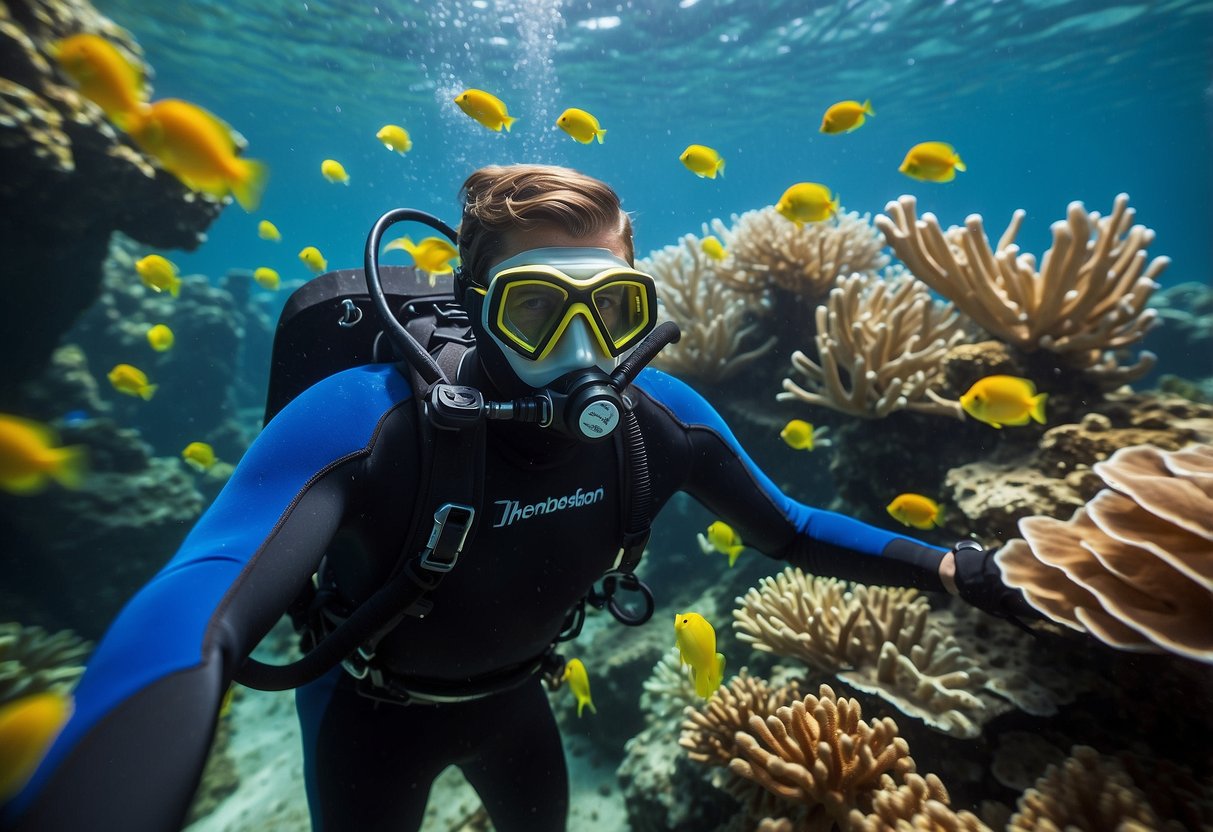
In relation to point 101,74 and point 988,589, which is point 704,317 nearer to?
point 988,589

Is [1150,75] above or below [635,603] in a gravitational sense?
above

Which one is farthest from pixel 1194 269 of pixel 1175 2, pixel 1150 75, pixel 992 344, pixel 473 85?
pixel 992 344

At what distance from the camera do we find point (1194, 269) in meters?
63.9

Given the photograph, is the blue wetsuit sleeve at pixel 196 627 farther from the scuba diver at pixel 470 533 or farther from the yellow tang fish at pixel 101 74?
the yellow tang fish at pixel 101 74

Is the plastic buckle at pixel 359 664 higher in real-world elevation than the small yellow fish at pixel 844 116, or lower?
lower

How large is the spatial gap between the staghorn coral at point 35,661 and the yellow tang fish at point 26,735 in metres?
4.80

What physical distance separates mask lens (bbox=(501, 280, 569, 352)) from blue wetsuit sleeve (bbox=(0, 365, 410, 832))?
46cm

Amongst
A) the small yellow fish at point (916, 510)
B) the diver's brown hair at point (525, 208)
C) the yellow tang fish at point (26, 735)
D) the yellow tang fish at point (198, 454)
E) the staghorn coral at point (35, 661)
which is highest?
the diver's brown hair at point (525, 208)

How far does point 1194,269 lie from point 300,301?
3799 inches

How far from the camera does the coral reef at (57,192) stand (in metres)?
5.49

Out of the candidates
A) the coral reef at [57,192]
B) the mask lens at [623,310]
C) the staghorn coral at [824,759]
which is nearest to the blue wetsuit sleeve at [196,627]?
the mask lens at [623,310]

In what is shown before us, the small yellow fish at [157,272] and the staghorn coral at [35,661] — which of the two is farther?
the small yellow fish at [157,272]

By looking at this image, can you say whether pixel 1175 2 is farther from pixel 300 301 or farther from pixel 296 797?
pixel 296 797

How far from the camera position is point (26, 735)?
112 cm
